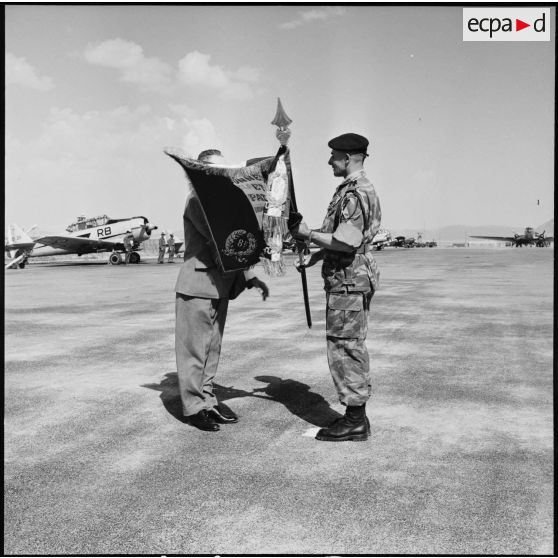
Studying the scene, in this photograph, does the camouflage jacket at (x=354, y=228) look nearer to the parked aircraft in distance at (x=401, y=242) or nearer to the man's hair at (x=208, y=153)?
the man's hair at (x=208, y=153)

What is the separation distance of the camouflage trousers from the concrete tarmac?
13.9 inches

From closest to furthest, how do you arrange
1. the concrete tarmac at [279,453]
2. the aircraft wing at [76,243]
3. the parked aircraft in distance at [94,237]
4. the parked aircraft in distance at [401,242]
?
the concrete tarmac at [279,453]
the aircraft wing at [76,243]
the parked aircraft in distance at [94,237]
the parked aircraft in distance at [401,242]

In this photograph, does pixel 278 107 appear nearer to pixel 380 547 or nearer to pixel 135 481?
pixel 135 481

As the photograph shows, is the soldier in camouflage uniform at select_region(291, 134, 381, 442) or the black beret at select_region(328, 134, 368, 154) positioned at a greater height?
the black beret at select_region(328, 134, 368, 154)

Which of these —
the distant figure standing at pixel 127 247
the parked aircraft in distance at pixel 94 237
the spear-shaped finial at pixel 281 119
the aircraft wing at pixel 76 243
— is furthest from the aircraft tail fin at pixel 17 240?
the spear-shaped finial at pixel 281 119

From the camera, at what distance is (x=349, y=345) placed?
4.20 meters

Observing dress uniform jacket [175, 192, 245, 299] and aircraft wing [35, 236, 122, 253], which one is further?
aircraft wing [35, 236, 122, 253]

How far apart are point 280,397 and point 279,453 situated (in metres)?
1.41

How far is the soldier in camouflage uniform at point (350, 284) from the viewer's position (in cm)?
416

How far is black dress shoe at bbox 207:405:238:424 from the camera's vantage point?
4555 millimetres

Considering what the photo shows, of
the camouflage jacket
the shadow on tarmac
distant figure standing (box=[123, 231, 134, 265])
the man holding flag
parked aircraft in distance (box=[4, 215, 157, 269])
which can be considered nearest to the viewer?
the camouflage jacket

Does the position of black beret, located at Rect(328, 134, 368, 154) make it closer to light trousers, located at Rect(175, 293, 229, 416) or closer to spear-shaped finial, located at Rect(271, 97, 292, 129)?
spear-shaped finial, located at Rect(271, 97, 292, 129)

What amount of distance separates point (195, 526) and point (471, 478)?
1.59m

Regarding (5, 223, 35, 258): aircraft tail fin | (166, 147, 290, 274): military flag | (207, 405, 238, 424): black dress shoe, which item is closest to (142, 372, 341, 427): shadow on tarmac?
(207, 405, 238, 424): black dress shoe
